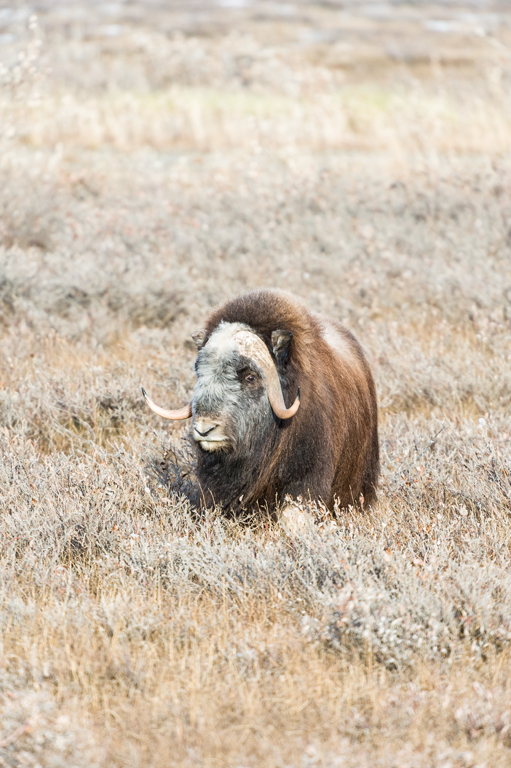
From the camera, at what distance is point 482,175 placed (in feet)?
33.8

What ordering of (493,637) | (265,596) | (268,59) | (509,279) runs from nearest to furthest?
(493,637) → (265,596) → (509,279) → (268,59)

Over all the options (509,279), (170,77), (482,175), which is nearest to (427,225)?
(482,175)

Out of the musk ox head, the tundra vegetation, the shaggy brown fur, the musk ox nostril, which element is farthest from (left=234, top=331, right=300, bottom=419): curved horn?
the tundra vegetation

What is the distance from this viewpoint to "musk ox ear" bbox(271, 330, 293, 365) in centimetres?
344

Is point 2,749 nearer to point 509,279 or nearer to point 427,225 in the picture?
point 509,279

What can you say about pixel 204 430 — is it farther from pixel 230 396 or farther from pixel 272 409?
pixel 272 409

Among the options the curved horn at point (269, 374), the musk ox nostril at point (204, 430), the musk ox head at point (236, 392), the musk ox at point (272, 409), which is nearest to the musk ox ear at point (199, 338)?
the musk ox at point (272, 409)

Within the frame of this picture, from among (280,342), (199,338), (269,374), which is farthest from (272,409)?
(199,338)

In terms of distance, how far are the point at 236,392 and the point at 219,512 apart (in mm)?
642

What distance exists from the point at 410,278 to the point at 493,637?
535 cm

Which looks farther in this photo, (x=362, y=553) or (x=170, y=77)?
(x=170, y=77)

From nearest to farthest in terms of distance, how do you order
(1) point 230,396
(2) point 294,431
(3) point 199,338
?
(1) point 230,396, (2) point 294,431, (3) point 199,338

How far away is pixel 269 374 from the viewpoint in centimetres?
339

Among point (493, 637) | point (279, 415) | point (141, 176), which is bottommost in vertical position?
point (141, 176)
